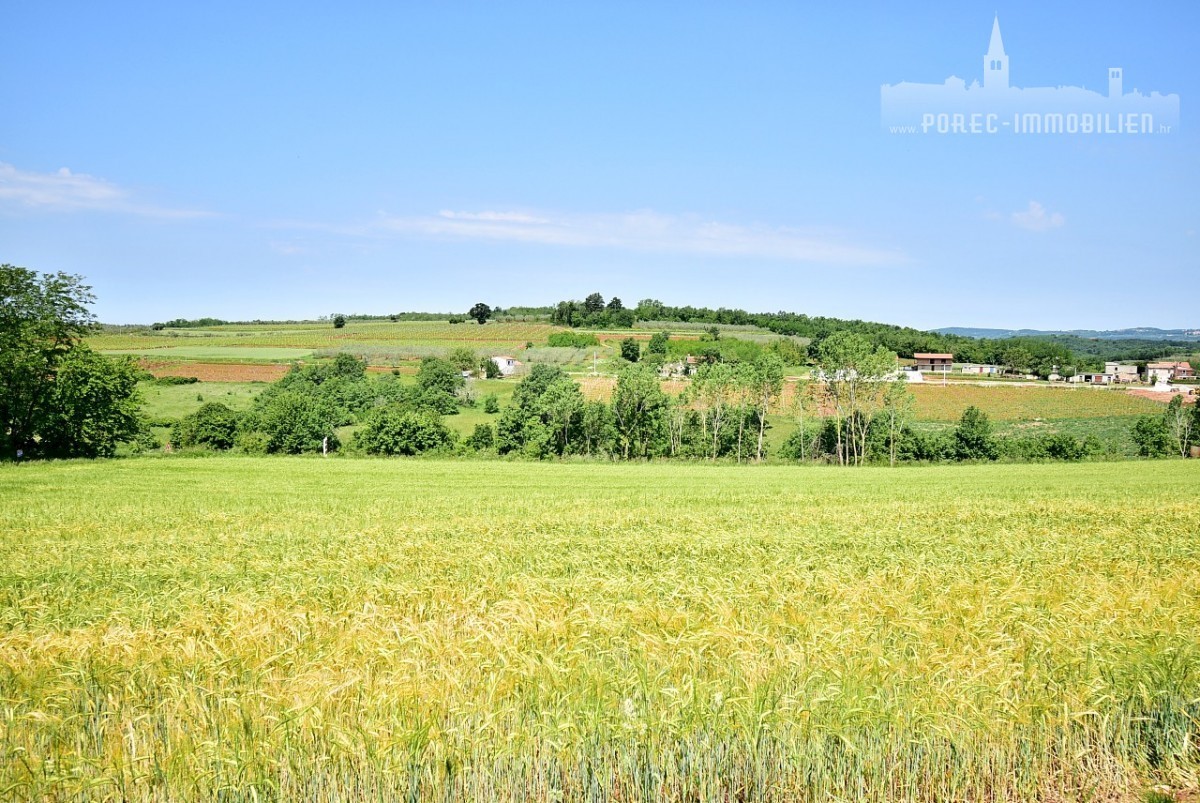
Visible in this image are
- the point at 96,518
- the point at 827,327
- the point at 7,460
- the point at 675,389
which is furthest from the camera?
the point at 827,327

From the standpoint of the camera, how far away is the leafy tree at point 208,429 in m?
76.4

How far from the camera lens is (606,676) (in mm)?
6781

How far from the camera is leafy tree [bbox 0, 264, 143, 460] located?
2064 inches

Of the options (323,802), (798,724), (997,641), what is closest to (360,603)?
(323,802)

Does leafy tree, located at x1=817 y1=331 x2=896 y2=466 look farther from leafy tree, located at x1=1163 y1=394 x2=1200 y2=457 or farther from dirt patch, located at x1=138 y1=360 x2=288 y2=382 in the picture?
dirt patch, located at x1=138 y1=360 x2=288 y2=382

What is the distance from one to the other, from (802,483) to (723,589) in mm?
34321

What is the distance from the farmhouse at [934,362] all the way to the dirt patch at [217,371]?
131449 mm

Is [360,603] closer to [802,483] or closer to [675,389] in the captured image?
[802,483]

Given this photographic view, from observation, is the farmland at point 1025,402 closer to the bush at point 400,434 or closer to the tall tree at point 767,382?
the tall tree at point 767,382

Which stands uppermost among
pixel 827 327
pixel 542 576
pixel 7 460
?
pixel 827 327

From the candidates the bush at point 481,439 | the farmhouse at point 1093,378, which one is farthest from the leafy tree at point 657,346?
the farmhouse at point 1093,378

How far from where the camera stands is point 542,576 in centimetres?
1200

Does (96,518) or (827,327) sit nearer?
(96,518)

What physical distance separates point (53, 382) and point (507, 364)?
80.7 m
